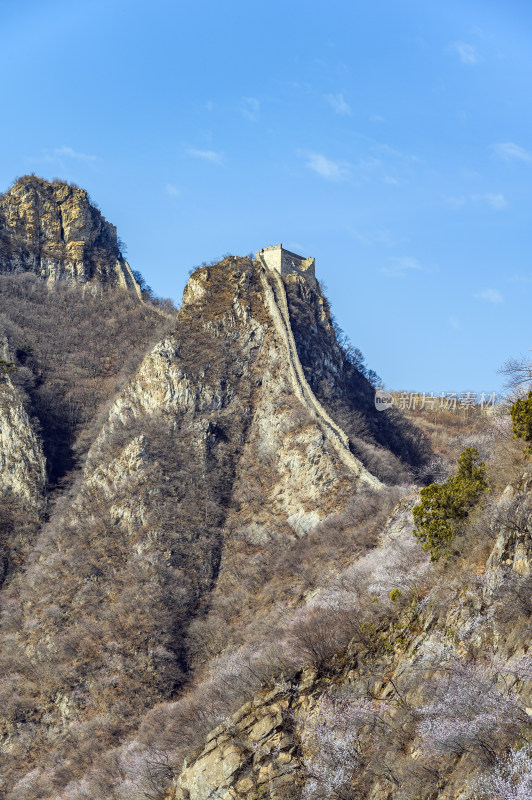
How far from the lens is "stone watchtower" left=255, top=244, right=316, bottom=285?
3282 inches

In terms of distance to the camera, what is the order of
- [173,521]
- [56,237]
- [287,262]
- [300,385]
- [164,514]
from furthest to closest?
[56,237] → [287,262] → [300,385] → [164,514] → [173,521]

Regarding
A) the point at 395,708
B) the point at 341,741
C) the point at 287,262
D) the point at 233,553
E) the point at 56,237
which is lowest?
the point at 341,741

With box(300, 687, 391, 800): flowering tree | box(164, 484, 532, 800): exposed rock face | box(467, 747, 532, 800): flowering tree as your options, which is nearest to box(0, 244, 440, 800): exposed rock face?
box(164, 484, 532, 800): exposed rock face

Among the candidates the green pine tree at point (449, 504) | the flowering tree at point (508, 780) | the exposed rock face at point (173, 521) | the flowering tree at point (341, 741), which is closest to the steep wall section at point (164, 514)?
the exposed rock face at point (173, 521)

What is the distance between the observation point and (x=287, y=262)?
3314 inches

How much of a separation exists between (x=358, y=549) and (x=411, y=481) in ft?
61.5

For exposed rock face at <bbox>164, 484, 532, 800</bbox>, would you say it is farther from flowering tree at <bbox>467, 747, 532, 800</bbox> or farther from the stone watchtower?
the stone watchtower

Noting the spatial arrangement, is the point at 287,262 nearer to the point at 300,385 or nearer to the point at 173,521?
the point at 300,385

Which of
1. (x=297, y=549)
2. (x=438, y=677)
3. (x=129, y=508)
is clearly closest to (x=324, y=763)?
(x=438, y=677)

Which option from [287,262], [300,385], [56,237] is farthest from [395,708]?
[56,237]

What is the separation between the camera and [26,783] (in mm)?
46781

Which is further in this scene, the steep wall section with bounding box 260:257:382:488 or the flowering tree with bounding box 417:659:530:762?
the steep wall section with bounding box 260:257:382:488

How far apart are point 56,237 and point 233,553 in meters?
63.9

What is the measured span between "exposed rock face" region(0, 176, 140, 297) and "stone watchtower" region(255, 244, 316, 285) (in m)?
29.2
